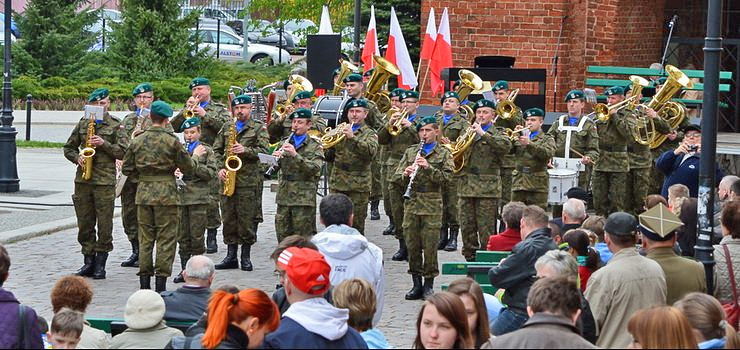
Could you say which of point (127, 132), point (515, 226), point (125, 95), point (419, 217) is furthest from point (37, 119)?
point (515, 226)

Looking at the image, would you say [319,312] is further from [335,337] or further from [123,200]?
[123,200]

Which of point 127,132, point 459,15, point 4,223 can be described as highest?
point 459,15

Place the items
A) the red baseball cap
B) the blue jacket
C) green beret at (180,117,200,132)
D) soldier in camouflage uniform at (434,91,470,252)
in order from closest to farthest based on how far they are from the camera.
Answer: the red baseball cap < green beret at (180,117,200,132) < the blue jacket < soldier in camouflage uniform at (434,91,470,252)

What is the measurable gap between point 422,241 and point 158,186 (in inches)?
108

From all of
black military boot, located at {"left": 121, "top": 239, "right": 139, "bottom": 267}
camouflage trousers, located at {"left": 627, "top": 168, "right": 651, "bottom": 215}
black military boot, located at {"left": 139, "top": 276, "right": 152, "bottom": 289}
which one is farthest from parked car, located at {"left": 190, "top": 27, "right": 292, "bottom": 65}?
black military boot, located at {"left": 139, "top": 276, "right": 152, "bottom": 289}

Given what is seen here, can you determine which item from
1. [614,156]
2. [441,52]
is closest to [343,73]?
[441,52]

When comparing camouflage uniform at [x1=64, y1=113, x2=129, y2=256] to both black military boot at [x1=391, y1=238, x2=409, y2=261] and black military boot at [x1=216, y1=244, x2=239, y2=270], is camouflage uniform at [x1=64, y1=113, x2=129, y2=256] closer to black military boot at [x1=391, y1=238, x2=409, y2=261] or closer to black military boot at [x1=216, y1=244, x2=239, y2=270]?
black military boot at [x1=216, y1=244, x2=239, y2=270]

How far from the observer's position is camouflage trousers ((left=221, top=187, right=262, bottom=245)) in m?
15.1

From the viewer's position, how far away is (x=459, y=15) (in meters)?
24.0

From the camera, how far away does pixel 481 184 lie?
15.1 m

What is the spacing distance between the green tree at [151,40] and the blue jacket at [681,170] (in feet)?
66.6

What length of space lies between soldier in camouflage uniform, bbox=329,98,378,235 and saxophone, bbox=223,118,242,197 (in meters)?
1.19

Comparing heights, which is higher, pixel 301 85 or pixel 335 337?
pixel 301 85

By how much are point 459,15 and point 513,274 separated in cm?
1516
